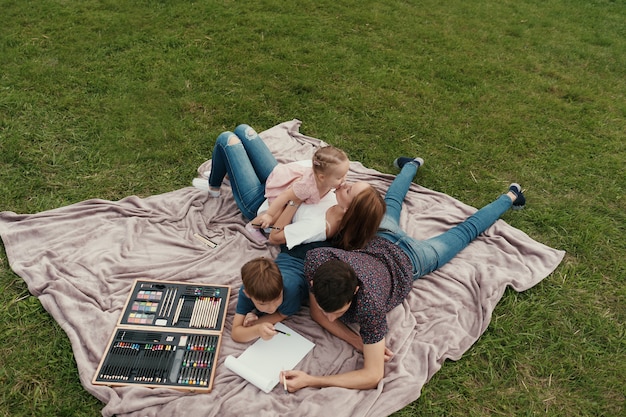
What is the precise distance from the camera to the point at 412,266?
4.52 metres

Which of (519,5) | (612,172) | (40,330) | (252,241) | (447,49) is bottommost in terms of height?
(40,330)

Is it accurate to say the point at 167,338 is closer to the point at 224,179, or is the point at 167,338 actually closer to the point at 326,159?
the point at 326,159

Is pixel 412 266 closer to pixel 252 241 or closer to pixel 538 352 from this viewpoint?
pixel 538 352

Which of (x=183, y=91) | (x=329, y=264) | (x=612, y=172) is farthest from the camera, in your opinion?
(x=183, y=91)

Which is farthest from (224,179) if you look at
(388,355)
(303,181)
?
(388,355)

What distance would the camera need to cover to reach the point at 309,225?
4.34 m

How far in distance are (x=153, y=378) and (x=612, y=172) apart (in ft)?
20.1

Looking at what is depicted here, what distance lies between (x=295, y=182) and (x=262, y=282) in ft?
4.14

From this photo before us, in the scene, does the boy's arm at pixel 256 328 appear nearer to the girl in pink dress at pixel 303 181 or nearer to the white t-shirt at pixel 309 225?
the white t-shirt at pixel 309 225

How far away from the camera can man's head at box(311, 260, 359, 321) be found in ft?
11.2

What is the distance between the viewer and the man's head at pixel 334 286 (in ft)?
11.2

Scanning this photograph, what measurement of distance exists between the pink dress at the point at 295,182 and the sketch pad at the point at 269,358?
1197 mm

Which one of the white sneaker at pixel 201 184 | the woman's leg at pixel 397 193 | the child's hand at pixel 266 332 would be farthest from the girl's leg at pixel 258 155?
the child's hand at pixel 266 332

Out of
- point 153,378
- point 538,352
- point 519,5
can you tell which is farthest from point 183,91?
point 519,5
